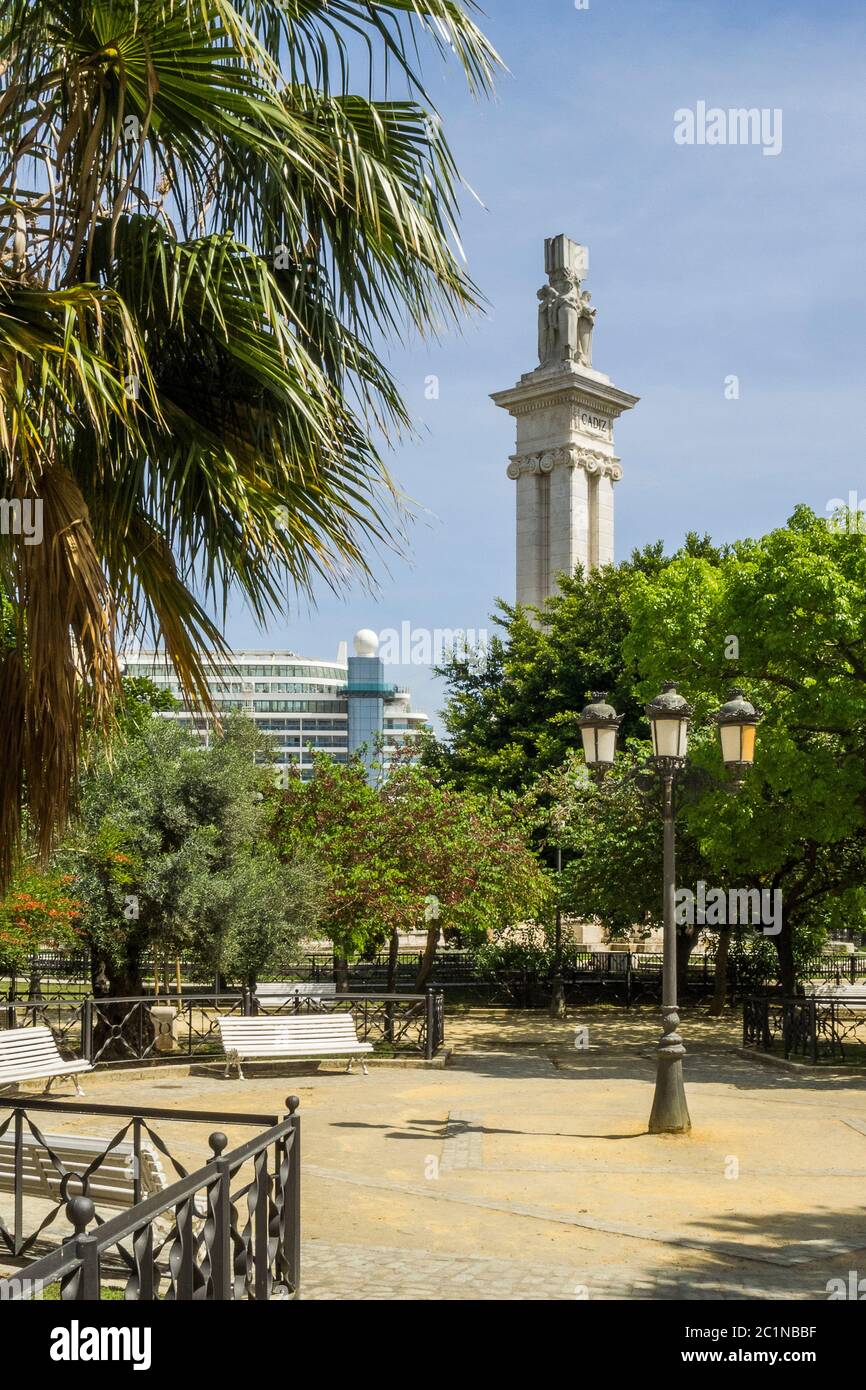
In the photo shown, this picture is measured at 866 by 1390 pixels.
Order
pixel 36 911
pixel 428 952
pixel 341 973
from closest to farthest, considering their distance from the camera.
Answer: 1. pixel 36 911
2. pixel 341 973
3. pixel 428 952

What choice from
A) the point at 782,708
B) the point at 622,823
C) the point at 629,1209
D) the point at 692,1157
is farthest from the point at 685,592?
the point at 629,1209

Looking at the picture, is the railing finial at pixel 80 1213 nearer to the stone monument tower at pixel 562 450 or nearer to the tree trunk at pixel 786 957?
the tree trunk at pixel 786 957

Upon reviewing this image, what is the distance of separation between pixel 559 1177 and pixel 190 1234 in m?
6.50

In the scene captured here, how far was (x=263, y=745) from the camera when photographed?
34000 mm

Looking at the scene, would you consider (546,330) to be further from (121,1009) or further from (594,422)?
(121,1009)

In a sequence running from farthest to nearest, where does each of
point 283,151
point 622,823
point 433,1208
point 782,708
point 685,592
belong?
point 622,823
point 685,592
point 782,708
point 433,1208
point 283,151

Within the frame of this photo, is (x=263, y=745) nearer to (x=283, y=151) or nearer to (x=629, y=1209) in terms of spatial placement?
(x=629, y=1209)

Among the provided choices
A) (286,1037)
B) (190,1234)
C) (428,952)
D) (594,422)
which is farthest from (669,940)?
(594,422)

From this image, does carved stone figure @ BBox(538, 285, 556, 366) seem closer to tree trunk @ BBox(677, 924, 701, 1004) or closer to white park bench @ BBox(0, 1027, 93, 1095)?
tree trunk @ BBox(677, 924, 701, 1004)

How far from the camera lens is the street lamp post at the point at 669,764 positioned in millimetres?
12992

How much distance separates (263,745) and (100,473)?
94.0ft

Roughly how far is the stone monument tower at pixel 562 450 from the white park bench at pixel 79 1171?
3589 centimetres

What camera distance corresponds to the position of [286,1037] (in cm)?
1730

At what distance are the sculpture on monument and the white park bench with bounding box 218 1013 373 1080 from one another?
1231 inches
